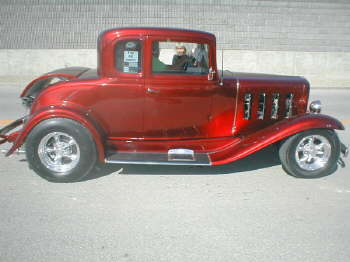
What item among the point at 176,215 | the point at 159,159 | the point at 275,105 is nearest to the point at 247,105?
the point at 275,105

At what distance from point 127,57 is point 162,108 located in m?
0.78

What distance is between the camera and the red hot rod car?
4.40m

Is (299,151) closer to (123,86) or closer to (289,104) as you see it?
(289,104)

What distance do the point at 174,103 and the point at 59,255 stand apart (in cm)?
234

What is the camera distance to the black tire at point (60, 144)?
4.33 m

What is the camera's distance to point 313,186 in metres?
4.47

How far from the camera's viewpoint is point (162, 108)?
4.61 m

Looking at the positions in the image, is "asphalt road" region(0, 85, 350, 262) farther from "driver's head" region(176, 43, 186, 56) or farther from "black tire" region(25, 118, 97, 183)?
"driver's head" region(176, 43, 186, 56)

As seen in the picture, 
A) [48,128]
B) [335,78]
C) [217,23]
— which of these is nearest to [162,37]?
[48,128]

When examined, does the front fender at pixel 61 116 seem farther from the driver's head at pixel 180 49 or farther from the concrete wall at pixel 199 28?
the concrete wall at pixel 199 28

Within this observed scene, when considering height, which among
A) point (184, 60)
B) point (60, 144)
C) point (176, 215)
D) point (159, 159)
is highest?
point (184, 60)

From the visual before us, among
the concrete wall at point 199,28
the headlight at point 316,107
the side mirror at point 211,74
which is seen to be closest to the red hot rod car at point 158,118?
the side mirror at point 211,74

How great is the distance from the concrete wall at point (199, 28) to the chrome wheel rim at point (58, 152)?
12.7m

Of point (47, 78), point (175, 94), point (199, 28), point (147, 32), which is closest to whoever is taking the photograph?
point (147, 32)
